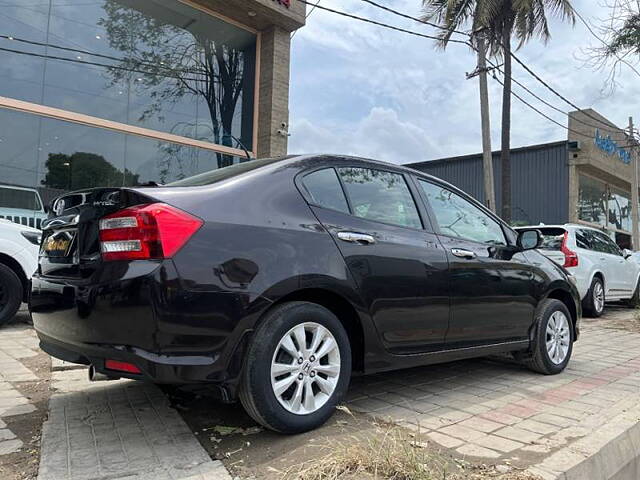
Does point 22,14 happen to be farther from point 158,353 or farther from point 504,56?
point 504,56

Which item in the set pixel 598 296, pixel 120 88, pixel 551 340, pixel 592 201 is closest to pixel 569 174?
pixel 592 201

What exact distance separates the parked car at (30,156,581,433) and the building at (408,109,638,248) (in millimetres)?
18865

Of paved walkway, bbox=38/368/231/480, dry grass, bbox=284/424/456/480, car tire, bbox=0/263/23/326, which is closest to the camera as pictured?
dry grass, bbox=284/424/456/480

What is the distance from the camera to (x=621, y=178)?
2391cm

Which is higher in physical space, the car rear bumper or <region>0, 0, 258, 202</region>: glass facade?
<region>0, 0, 258, 202</region>: glass facade

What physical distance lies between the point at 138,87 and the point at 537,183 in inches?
662

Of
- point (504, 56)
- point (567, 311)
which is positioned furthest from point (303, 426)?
point (504, 56)

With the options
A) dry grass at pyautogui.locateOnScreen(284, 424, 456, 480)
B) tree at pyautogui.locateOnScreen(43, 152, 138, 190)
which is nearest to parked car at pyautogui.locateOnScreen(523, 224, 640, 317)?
dry grass at pyautogui.locateOnScreen(284, 424, 456, 480)

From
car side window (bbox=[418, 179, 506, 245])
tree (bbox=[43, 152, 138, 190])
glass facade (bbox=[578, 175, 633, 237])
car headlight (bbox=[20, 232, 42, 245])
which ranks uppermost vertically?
glass facade (bbox=[578, 175, 633, 237])

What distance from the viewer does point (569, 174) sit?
20.9 meters

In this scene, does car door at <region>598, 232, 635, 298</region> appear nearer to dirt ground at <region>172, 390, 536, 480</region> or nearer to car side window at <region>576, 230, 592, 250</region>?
car side window at <region>576, 230, 592, 250</region>

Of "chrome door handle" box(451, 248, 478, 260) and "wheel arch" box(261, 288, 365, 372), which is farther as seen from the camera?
"chrome door handle" box(451, 248, 478, 260)

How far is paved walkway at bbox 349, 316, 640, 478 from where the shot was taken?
295 centimetres

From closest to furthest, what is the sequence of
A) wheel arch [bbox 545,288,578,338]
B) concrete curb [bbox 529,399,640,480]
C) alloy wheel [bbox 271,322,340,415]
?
1. concrete curb [bbox 529,399,640,480]
2. alloy wheel [bbox 271,322,340,415]
3. wheel arch [bbox 545,288,578,338]
